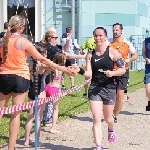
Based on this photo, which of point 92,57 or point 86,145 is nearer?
point 92,57

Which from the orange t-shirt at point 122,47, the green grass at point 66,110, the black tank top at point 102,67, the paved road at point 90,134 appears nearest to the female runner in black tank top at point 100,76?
the black tank top at point 102,67

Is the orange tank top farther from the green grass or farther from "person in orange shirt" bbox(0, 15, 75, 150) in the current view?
the green grass

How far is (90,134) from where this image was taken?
8.22m

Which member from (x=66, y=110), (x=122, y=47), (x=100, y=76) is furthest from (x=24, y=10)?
(x=100, y=76)

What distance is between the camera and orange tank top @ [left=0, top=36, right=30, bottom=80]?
612 cm

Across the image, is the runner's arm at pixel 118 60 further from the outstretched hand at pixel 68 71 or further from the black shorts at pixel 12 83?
the black shorts at pixel 12 83

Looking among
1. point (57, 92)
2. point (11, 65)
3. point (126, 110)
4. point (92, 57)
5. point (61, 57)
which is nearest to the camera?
point (11, 65)

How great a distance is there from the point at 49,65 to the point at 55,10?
52.0 feet

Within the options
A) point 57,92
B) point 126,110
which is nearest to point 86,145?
point 57,92

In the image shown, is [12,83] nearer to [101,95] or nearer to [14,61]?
[14,61]

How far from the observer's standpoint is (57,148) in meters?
7.20

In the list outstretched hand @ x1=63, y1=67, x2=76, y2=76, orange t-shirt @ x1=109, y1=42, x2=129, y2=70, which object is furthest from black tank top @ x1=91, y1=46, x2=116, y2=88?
orange t-shirt @ x1=109, y1=42, x2=129, y2=70

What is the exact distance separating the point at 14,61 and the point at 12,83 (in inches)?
11.7

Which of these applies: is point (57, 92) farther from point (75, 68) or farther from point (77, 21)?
point (77, 21)
